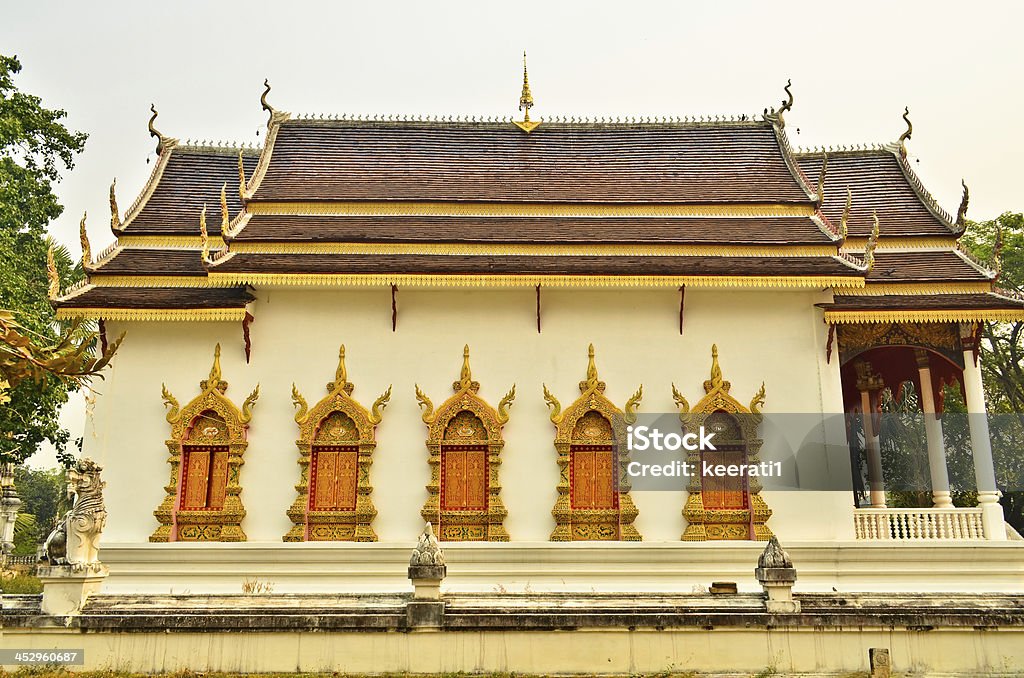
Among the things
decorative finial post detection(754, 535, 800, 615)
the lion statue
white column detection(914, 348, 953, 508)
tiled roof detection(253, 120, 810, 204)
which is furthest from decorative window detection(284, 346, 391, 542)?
white column detection(914, 348, 953, 508)

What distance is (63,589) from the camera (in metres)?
7.67

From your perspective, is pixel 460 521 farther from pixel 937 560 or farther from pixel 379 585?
pixel 937 560

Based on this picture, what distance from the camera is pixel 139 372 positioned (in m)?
11.9

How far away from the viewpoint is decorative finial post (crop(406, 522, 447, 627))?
750cm

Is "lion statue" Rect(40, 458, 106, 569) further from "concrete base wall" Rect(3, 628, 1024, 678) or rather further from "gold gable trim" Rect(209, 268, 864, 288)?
"gold gable trim" Rect(209, 268, 864, 288)

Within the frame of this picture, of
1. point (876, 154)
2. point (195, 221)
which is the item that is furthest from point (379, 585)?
point (876, 154)

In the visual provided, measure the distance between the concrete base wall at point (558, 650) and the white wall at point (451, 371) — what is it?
3856 millimetres

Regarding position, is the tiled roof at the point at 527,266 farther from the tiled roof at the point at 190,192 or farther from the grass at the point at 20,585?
the grass at the point at 20,585

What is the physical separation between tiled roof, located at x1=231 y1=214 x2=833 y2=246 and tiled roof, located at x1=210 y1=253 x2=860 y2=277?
0.39 meters

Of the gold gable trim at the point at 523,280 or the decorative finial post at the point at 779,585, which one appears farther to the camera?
the gold gable trim at the point at 523,280

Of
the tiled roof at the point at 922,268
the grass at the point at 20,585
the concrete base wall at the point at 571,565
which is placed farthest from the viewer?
the grass at the point at 20,585

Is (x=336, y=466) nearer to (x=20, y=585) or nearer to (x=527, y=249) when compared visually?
(x=527, y=249)

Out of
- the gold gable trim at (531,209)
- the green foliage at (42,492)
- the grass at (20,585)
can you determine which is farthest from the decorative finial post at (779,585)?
the green foliage at (42,492)

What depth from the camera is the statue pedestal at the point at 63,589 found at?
764cm
